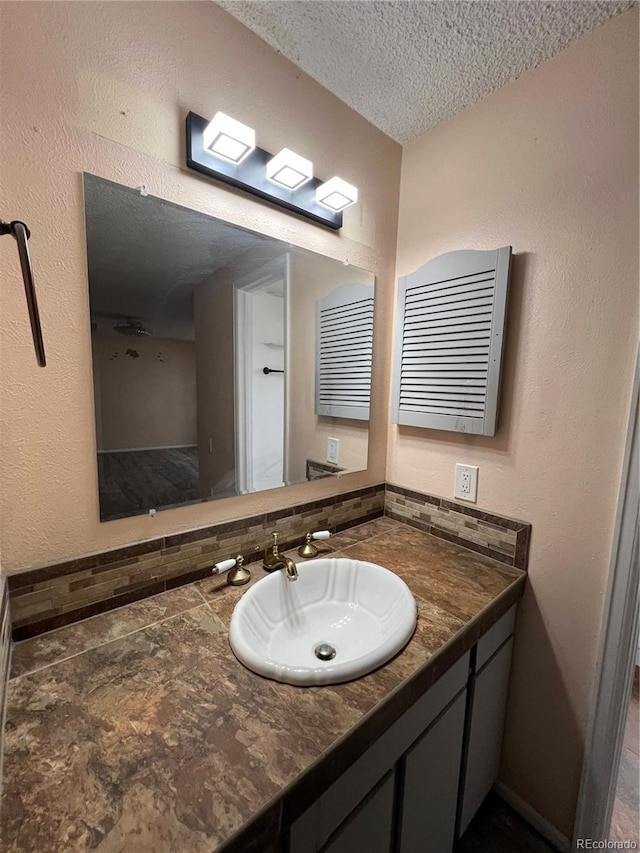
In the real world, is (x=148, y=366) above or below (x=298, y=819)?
above

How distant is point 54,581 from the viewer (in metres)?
0.79

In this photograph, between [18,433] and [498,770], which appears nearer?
[18,433]

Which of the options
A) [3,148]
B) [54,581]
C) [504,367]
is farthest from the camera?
[504,367]

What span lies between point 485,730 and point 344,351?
133 centimetres

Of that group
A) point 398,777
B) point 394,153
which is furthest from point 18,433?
point 394,153

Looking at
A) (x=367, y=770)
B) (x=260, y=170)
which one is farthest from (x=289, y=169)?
(x=367, y=770)

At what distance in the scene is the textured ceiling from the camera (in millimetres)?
907

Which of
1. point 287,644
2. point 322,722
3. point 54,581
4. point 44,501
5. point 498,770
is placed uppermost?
point 44,501

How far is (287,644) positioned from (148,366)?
2.70ft

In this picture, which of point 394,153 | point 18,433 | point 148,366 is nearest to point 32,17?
point 148,366

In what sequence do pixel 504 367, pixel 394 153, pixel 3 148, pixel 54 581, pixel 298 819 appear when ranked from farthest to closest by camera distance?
pixel 394 153
pixel 504 367
pixel 54 581
pixel 3 148
pixel 298 819

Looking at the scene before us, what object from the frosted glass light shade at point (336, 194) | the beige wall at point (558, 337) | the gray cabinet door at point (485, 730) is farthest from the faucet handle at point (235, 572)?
the frosted glass light shade at point (336, 194)

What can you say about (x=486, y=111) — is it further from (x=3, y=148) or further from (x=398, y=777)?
(x=398, y=777)

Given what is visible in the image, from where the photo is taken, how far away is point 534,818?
1.15 metres
